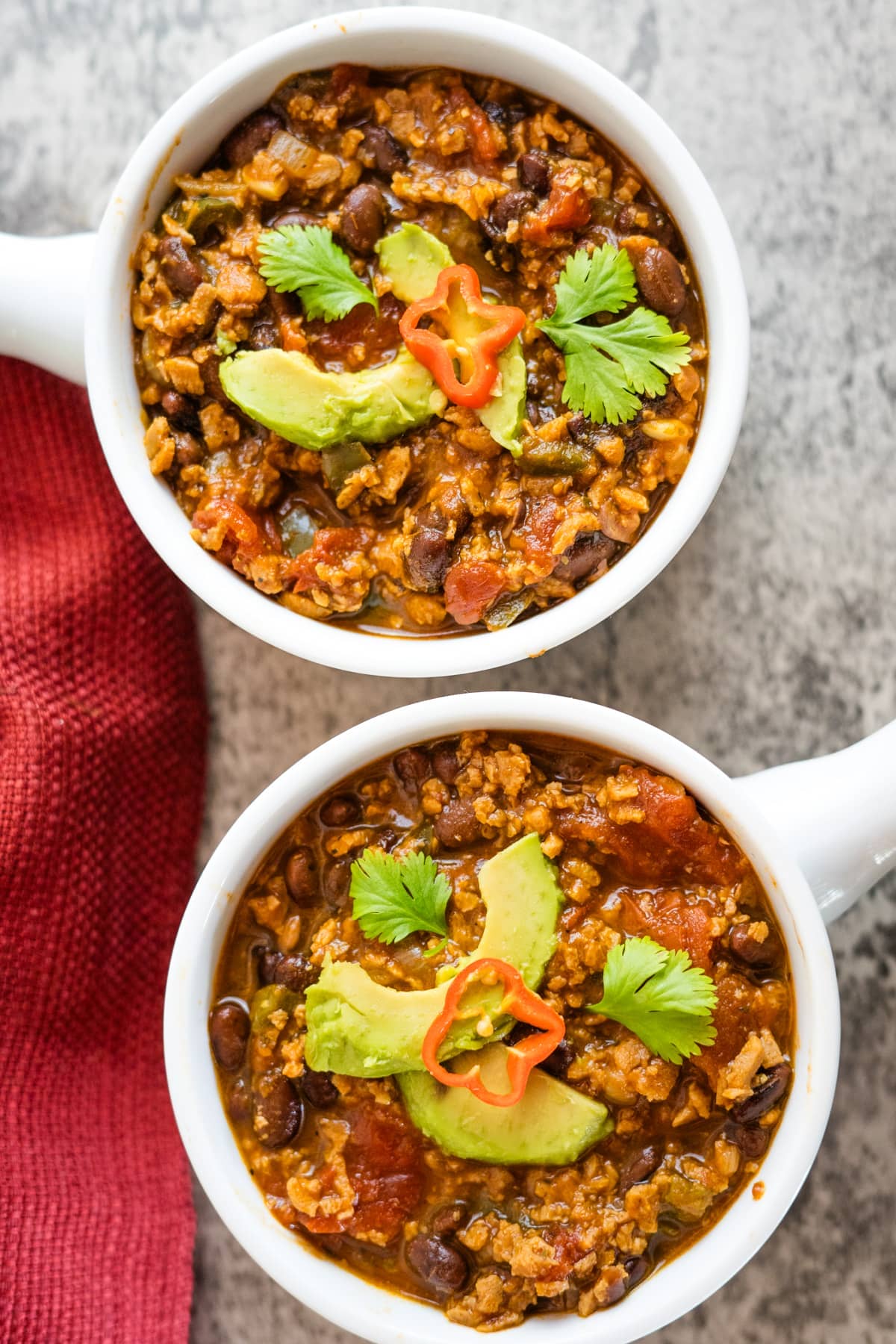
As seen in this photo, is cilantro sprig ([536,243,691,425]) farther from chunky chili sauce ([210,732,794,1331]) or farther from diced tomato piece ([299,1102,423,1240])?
diced tomato piece ([299,1102,423,1240])

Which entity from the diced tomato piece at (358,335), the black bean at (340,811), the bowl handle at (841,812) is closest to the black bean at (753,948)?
the bowl handle at (841,812)

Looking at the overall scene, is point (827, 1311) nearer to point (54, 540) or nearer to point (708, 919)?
point (708, 919)

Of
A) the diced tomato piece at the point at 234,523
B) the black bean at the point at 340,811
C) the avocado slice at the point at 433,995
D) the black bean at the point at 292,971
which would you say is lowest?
the black bean at the point at 292,971

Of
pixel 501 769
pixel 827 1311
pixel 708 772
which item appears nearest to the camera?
pixel 708 772

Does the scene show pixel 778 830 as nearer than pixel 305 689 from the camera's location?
Yes

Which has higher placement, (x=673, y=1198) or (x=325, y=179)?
(x=325, y=179)

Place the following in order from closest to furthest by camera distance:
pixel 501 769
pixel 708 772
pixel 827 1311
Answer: pixel 708 772 < pixel 501 769 < pixel 827 1311

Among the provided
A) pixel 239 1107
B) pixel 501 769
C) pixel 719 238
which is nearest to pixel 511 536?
pixel 501 769

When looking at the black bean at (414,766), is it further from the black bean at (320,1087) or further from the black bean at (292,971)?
the black bean at (320,1087)
